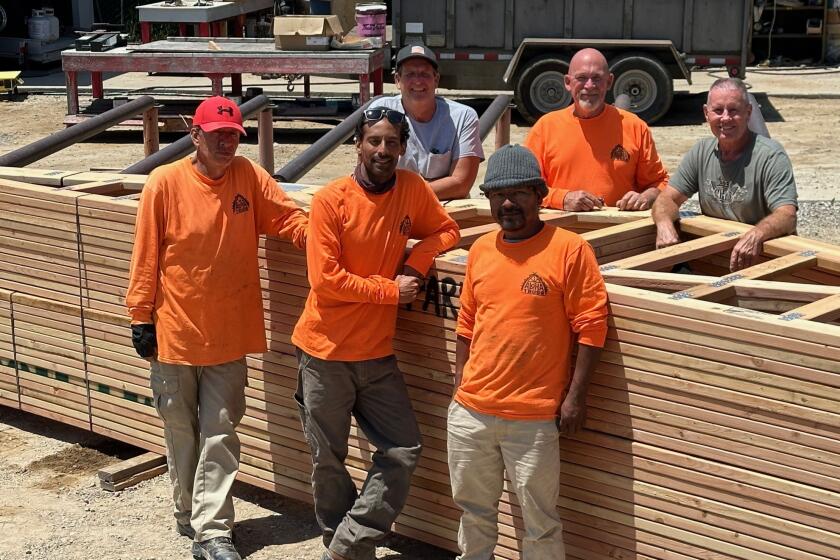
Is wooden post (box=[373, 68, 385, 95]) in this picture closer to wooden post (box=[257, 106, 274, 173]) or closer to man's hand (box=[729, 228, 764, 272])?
wooden post (box=[257, 106, 274, 173])

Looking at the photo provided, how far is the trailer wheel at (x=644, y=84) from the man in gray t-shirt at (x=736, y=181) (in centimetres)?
1247

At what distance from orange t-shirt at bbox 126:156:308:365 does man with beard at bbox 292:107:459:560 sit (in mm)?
427

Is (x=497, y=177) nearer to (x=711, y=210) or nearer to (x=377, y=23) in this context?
(x=711, y=210)

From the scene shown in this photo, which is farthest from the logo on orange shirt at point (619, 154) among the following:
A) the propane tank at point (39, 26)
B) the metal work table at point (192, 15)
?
the propane tank at point (39, 26)

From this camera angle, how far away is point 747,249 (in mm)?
5711

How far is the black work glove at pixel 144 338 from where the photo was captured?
Answer: 5.75 meters

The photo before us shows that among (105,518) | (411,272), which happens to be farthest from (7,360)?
(411,272)

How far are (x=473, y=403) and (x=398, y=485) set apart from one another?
2.57ft

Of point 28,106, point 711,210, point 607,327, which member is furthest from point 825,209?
point 28,106

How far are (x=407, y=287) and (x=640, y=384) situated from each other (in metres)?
1.12

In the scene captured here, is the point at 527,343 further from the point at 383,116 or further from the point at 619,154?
the point at 619,154

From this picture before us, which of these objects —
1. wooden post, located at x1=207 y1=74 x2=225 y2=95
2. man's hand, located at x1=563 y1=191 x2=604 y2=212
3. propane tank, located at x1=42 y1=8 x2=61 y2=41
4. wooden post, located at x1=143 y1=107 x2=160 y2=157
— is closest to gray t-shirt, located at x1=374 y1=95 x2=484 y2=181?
man's hand, located at x1=563 y1=191 x2=604 y2=212

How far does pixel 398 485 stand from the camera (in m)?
5.55

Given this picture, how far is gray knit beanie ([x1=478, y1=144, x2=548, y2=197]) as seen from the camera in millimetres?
4859
